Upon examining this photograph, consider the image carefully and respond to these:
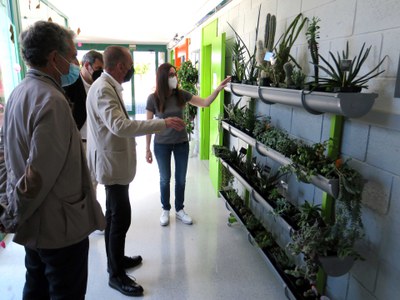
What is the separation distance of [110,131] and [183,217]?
5.12 ft

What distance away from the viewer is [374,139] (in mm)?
1392

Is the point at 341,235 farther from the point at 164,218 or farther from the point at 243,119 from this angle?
the point at 164,218

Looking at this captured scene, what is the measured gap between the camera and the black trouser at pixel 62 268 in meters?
1.33

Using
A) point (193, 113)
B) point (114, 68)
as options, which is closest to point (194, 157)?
point (193, 113)

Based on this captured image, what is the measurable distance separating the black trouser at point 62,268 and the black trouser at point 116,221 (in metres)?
0.53

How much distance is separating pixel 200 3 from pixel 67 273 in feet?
14.3

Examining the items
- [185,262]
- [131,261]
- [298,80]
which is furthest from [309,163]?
[131,261]

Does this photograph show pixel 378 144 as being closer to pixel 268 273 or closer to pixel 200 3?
pixel 268 273

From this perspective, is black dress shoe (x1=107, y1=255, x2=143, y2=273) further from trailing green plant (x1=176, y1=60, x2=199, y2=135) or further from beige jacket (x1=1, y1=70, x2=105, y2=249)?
trailing green plant (x1=176, y1=60, x2=199, y2=135)

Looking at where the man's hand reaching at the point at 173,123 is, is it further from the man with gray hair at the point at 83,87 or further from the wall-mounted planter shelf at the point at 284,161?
the man with gray hair at the point at 83,87

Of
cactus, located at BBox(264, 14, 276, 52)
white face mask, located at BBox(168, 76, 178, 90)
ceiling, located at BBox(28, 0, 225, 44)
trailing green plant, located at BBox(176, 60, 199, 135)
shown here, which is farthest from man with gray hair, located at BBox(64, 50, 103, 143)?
trailing green plant, located at BBox(176, 60, 199, 135)

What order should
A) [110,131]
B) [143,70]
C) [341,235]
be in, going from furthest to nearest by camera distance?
[143,70] < [110,131] < [341,235]

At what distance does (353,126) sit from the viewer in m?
1.52

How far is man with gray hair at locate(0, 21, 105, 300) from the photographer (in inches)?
46.4
